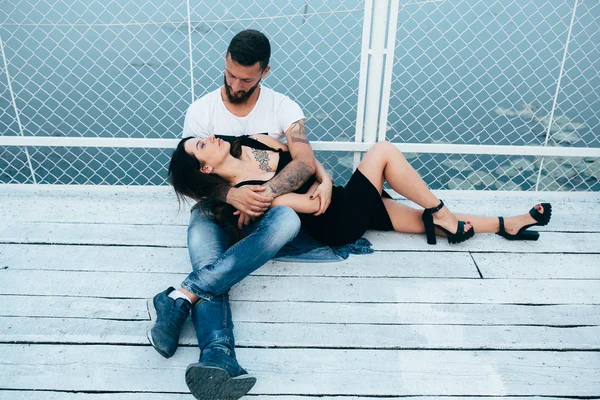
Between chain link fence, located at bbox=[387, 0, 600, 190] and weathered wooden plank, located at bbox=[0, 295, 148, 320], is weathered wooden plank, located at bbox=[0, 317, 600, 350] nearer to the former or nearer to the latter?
weathered wooden plank, located at bbox=[0, 295, 148, 320]

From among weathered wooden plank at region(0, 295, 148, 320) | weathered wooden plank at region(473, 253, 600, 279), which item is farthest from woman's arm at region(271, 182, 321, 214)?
weathered wooden plank at region(473, 253, 600, 279)

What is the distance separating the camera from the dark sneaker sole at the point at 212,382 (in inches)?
60.0

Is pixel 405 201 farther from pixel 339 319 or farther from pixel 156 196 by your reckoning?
pixel 156 196

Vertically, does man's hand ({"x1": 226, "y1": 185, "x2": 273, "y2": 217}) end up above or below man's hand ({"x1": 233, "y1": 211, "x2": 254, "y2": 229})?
above

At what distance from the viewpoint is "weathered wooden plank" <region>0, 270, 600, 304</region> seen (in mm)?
2049

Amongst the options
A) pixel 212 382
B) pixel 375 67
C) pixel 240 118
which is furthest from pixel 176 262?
pixel 375 67

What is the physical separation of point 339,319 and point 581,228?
1.49 m

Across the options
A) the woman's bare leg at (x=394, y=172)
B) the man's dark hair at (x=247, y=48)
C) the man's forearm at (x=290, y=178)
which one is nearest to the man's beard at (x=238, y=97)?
the man's dark hair at (x=247, y=48)

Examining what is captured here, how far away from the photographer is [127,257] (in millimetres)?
2305

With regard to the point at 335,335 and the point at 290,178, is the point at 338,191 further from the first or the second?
the point at 335,335

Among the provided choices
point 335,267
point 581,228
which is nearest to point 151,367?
point 335,267

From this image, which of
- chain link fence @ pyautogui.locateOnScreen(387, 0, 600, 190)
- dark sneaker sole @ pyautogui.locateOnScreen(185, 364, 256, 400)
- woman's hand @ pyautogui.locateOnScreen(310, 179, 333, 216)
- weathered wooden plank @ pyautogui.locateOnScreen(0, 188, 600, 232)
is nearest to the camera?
dark sneaker sole @ pyautogui.locateOnScreen(185, 364, 256, 400)

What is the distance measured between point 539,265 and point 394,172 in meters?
0.80

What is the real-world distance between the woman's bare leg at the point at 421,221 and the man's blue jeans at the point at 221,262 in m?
0.66
